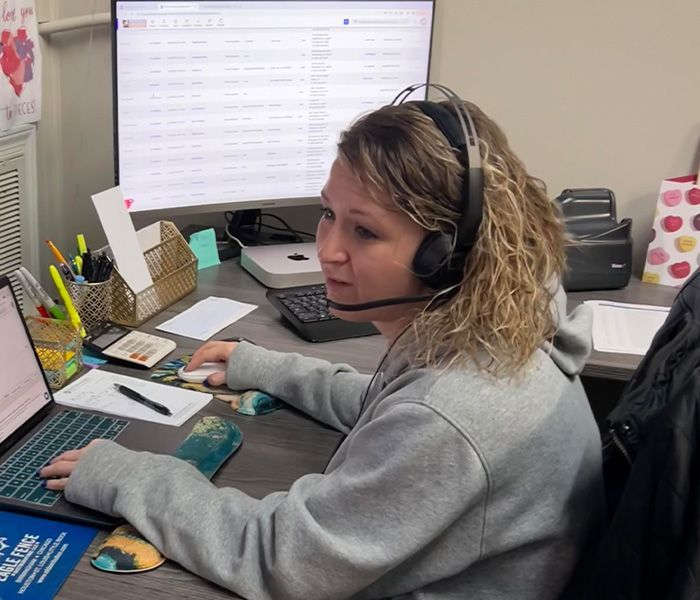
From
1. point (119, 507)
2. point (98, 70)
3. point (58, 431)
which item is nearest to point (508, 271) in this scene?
point (119, 507)

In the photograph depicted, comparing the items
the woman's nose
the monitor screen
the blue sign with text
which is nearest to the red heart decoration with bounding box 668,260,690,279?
the monitor screen

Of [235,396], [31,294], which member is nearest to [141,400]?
[235,396]

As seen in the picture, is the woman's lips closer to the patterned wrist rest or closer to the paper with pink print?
the patterned wrist rest

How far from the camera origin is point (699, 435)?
747mm

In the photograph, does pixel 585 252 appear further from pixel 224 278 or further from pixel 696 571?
pixel 696 571

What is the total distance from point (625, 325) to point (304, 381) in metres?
0.67

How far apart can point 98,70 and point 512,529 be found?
1.41m

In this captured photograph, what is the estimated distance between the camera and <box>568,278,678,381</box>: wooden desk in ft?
4.66

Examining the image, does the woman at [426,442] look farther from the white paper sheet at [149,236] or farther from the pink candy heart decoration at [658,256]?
the pink candy heart decoration at [658,256]

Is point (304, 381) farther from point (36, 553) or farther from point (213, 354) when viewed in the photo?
point (36, 553)

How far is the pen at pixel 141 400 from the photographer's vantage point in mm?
1171

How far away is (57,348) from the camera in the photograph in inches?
48.3

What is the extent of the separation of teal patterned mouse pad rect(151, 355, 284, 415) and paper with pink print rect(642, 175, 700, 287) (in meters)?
0.94

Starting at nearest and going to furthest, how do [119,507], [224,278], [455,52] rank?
[119,507]
[224,278]
[455,52]
